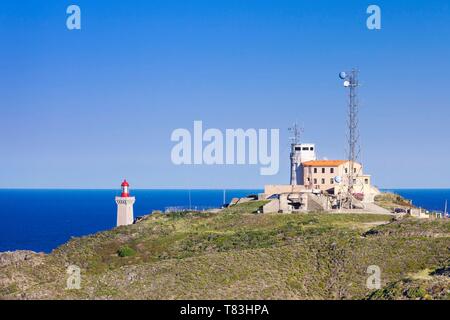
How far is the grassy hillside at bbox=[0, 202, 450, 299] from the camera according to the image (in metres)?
43.1

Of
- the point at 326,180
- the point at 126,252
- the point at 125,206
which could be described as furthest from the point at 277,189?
the point at 126,252

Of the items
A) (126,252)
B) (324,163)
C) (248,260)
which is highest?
(324,163)

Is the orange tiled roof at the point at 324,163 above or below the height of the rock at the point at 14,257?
above

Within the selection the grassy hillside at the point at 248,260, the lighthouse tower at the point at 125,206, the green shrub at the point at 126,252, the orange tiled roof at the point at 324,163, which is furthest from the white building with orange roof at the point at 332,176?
the green shrub at the point at 126,252

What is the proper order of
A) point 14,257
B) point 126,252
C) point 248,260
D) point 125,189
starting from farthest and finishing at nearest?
point 125,189, point 14,257, point 126,252, point 248,260

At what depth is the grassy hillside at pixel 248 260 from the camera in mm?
43062

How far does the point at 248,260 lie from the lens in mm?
49438

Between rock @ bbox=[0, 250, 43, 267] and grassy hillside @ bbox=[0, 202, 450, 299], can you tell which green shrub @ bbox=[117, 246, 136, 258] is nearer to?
grassy hillside @ bbox=[0, 202, 450, 299]

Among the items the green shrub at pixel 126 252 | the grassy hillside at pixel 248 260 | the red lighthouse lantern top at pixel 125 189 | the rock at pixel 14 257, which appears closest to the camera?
the grassy hillside at pixel 248 260

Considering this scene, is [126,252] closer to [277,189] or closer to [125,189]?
[125,189]

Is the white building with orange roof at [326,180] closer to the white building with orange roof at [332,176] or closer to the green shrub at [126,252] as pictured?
the white building with orange roof at [332,176]

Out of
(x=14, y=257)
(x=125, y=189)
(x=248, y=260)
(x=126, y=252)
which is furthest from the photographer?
Result: (x=125, y=189)
